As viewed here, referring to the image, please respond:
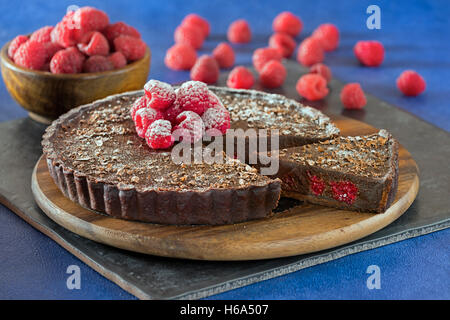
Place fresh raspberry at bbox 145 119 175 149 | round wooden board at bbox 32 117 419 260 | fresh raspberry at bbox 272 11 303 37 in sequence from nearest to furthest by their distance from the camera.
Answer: round wooden board at bbox 32 117 419 260, fresh raspberry at bbox 145 119 175 149, fresh raspberry at bbox 272 11 303 37

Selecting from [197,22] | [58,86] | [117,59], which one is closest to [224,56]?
[197,22]

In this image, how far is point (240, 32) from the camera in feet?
20.8

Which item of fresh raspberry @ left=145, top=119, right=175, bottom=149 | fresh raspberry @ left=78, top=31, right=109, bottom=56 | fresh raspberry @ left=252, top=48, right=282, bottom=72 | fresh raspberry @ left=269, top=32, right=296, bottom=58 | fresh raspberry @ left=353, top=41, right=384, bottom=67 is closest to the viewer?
fresh raspberry @ left=145, top=119, right=175, bottom=149

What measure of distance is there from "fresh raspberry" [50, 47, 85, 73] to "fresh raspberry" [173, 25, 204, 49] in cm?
186

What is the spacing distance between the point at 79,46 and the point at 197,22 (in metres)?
2.11

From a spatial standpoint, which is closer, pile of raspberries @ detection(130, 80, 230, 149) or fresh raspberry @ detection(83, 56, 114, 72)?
pile of raspberries @ detection(130, 80, 230, 149)

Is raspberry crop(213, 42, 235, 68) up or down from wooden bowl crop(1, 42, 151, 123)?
down

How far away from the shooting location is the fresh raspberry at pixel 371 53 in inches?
230

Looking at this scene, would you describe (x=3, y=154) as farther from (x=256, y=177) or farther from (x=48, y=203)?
(x=256, y=177)

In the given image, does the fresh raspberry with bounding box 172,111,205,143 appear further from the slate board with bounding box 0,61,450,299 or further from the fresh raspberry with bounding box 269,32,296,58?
the fresh raspberry with bounding box 269,32,296,58

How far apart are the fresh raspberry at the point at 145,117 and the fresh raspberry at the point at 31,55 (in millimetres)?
1047

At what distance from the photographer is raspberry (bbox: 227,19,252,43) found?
635 centimetres

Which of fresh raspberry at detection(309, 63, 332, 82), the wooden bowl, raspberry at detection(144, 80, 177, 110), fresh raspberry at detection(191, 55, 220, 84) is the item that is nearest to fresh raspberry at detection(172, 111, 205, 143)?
raspberry at detection(144, 80, 177, 110)

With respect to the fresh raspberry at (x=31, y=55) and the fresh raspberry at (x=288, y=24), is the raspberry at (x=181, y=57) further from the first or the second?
the fresh raspberry at (x=31, y=55)
